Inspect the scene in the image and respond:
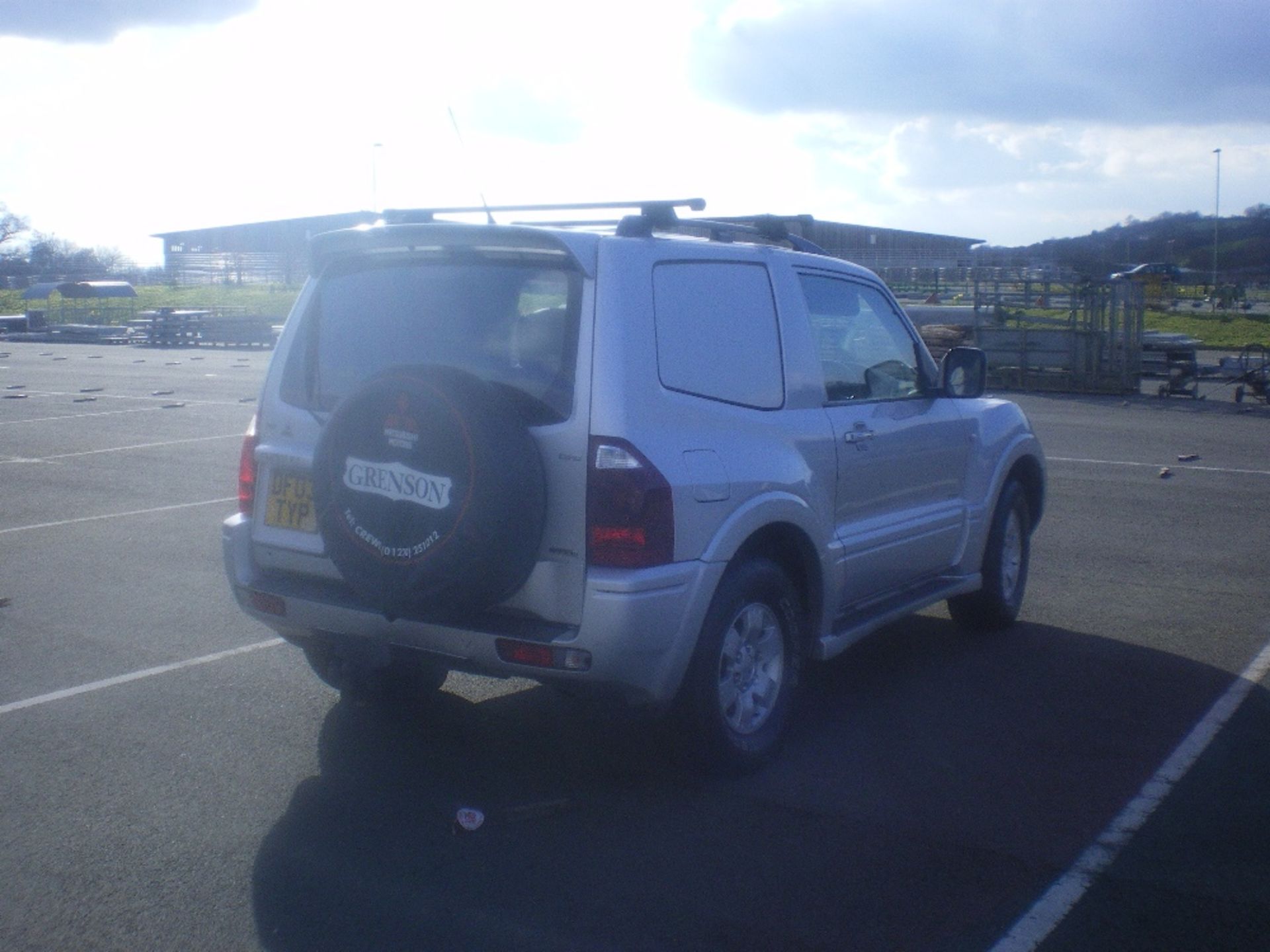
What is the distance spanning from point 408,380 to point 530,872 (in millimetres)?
1623

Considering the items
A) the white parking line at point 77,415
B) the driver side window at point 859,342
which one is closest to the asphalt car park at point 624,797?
the driver side window at point 859,342

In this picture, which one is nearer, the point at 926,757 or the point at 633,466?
the point at 633,466

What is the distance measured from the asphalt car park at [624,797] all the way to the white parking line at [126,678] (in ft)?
0.07

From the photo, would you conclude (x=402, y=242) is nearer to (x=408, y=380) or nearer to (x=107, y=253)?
(x=408, y=380)

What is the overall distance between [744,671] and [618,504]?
1.06m

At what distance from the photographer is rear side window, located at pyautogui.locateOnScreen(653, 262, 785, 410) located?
481cm

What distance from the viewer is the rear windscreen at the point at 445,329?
4.60m

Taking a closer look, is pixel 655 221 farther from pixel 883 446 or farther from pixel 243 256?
pixel 243 256

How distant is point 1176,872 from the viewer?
4227 millimetres

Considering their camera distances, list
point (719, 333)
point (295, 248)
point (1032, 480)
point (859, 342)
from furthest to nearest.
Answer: point (295, 248), point (1032, 480), point (859, 342), point (719, 333)

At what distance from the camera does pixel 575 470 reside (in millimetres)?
4453

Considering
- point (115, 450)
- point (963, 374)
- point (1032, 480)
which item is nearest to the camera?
point (963, 374)

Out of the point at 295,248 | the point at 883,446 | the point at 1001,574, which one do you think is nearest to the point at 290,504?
the point at 883,446

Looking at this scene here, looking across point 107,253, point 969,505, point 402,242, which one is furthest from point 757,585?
point 107,253
